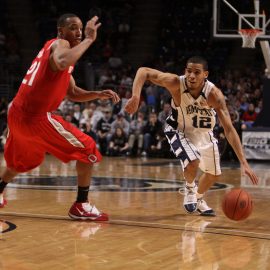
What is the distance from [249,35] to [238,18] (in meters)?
0.76

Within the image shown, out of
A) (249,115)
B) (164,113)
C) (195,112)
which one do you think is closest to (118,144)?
(164,113)

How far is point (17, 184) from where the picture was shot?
352 inches

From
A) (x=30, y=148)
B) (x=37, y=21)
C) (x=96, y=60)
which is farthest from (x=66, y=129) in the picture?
(x=37, y=21)

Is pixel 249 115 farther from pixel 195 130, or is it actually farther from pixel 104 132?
pixel 195 130

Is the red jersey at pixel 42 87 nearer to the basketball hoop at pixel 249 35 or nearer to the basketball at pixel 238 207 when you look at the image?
the basketball at pixel 238 207

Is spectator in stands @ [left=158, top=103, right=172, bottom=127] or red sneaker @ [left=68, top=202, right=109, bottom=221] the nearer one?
red sneaker @ [left=68, top=202, right=109, bottom=221]

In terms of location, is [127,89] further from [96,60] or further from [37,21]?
[37,21]

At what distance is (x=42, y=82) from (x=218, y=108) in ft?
6.12

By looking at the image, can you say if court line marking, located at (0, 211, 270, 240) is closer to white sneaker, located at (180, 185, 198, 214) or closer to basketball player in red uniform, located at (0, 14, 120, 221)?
basketball player in red uniform, located at (0, 14, 120, 221)

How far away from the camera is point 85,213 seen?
598 centimetres

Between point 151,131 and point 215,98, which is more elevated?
point 215,98

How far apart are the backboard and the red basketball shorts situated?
750 centimetres

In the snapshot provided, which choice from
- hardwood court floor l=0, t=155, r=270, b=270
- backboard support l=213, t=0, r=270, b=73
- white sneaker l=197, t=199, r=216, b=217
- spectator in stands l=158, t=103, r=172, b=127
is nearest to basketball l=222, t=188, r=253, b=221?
hardwood court floor l=0, t=155, r=270, b=270

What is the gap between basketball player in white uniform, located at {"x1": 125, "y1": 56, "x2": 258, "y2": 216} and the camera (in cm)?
646
